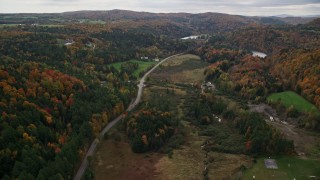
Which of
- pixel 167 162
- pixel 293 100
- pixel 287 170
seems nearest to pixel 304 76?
pixel 293 100

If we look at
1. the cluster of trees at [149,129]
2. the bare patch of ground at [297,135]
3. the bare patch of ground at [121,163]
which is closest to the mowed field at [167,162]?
the bare patch of ground at [121,163]

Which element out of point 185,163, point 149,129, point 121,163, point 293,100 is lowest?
point 121,163

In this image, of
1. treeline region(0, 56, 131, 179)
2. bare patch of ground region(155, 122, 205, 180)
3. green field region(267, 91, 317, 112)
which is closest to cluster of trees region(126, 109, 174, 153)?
bare patch of ground region(155, 122, 205, 180)

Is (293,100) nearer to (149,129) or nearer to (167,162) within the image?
(149,129)

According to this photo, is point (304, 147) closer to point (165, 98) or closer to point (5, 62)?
point (165, 98)

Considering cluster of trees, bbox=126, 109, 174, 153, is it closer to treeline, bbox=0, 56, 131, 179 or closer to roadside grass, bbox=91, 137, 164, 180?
roadside grass, bbox=91, 137, 164, 180

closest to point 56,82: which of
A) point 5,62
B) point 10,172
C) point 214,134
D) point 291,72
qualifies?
point 5,62

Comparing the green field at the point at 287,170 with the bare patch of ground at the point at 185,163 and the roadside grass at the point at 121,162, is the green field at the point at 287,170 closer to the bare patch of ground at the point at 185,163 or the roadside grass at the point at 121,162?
the bare patch of ground at the point at 185,163
